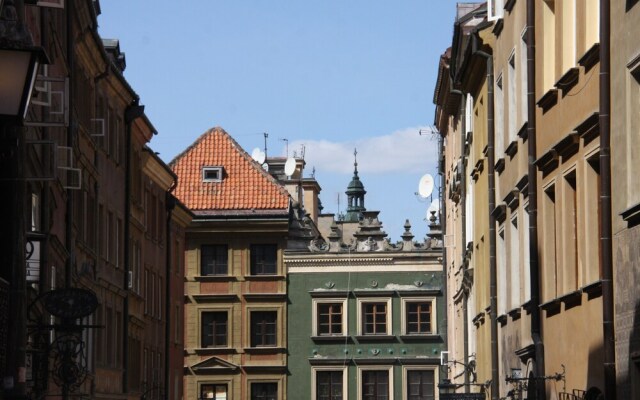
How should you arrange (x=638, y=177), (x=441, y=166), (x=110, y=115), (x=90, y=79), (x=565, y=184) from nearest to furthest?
(x=638, y=177), (x=565, y=184), (x=90, y=79), (x=110, y=115), (x=441, y=166)

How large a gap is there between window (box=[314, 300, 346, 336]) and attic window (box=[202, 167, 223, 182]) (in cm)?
753

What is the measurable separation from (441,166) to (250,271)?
34.6 ft

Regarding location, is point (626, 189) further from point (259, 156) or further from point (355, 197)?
point (355, 197)

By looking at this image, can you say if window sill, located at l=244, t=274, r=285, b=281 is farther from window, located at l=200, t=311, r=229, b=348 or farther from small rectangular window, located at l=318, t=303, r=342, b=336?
small rectangular window, located at l=318, t=303, r=342, b=336

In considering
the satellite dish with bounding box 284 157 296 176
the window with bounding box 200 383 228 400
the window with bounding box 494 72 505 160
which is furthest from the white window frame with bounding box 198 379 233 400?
the window with bounding box 494 72 505 160

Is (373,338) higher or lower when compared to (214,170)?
A: lower

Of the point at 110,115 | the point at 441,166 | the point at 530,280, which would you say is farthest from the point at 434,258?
the point at 530,280

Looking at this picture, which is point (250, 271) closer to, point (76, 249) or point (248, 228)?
point (248, 228)

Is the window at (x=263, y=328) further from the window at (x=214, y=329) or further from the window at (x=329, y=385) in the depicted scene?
the window at (x=329, y=385)

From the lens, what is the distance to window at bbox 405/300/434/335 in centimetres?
6216

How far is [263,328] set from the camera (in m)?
62.8

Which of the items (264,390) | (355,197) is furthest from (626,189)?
(355,197)

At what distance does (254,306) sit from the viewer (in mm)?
62750

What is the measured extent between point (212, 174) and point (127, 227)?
24643mm
